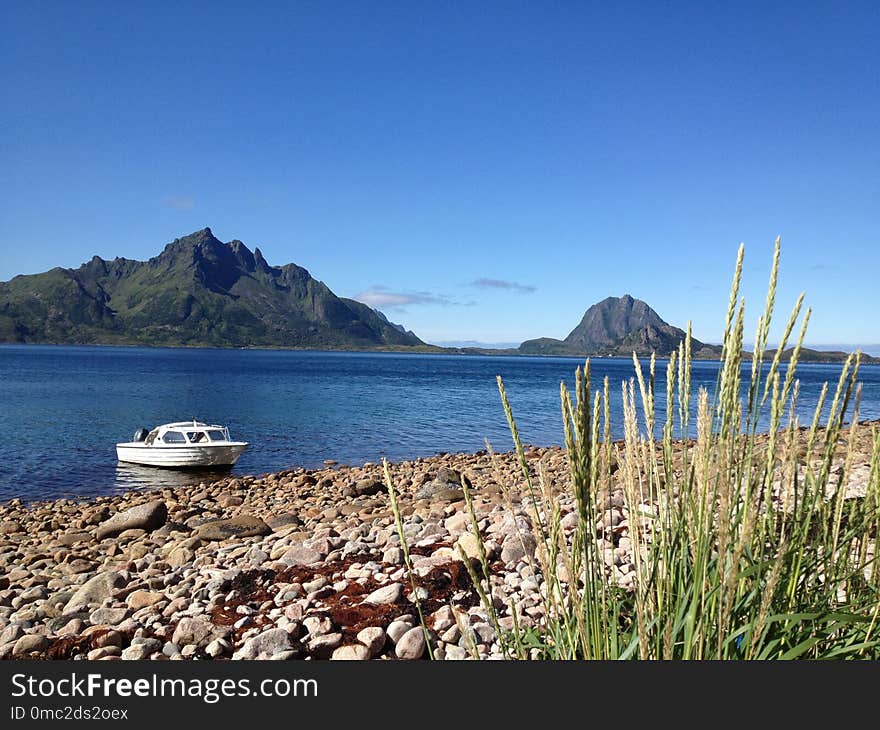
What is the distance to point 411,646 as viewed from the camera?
4.97 metres

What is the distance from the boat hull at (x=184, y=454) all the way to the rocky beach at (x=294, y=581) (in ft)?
34.0

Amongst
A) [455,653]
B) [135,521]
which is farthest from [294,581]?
[135,521]

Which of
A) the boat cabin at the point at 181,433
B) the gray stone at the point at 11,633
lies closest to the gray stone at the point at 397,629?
the gray stone at the point at 11,633

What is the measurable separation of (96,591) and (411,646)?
580 centimetres

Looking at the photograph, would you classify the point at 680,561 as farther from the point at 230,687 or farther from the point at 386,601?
the point at 386,601

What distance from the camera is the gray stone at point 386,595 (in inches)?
230

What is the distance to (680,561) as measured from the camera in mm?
2693

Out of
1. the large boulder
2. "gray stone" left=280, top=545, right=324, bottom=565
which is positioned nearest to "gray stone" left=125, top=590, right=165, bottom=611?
the large boulder

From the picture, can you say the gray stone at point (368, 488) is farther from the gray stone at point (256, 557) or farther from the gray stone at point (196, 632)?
the gray stone at point (196, 632)

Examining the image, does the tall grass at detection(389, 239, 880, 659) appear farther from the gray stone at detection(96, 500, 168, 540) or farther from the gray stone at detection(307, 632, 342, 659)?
the gray stone at detection(96, 500, 168, 540)

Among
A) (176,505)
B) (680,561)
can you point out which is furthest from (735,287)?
(176,505)

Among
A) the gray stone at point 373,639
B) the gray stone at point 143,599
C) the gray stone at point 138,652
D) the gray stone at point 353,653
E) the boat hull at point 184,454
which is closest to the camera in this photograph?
the gray stone at point 353,653

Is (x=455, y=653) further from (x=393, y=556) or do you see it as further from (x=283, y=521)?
(x=283, y=521)

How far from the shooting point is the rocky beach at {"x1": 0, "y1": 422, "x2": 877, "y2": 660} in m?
5.10
